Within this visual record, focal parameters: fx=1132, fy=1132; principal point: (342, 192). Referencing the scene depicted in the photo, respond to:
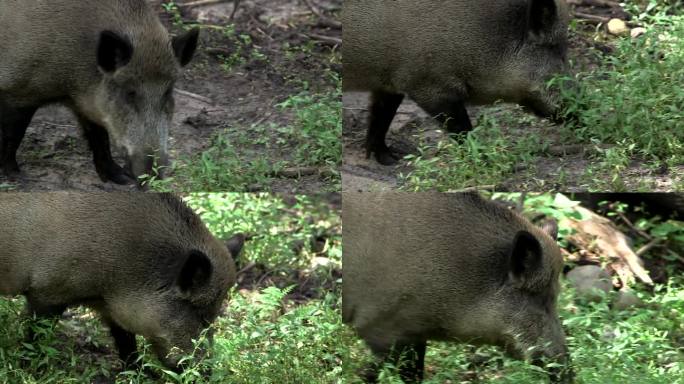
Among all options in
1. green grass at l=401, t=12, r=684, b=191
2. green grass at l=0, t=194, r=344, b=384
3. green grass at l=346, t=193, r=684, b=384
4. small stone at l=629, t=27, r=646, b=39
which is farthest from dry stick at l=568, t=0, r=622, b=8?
green grass at l=0, t=194, r=344, b=384

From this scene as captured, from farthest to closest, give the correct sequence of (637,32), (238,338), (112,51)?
1. (637,32)
2. (112,51)
3. (238,338)

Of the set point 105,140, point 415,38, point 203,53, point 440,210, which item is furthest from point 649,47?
point 105,140

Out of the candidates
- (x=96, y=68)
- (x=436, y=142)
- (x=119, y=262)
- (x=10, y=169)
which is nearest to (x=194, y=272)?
(x=119, y=262)

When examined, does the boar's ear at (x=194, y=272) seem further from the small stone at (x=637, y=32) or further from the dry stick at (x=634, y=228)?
the small stone at (x=637, y=32)

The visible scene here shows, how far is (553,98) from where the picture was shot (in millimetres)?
8719

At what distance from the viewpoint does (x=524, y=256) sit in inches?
288

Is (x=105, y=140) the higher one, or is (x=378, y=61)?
(x=378, y=61)

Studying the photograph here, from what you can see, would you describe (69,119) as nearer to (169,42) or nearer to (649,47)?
(169,42)

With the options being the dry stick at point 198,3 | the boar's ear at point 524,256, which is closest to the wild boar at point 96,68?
the dry stick at point 198,3

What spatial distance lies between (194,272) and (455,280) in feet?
5.62

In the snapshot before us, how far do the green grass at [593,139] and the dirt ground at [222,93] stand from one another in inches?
48.1

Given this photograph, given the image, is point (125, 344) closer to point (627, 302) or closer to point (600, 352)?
point (600, 352)

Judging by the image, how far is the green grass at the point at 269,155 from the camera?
860 centimetres

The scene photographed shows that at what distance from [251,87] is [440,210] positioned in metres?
2.92
